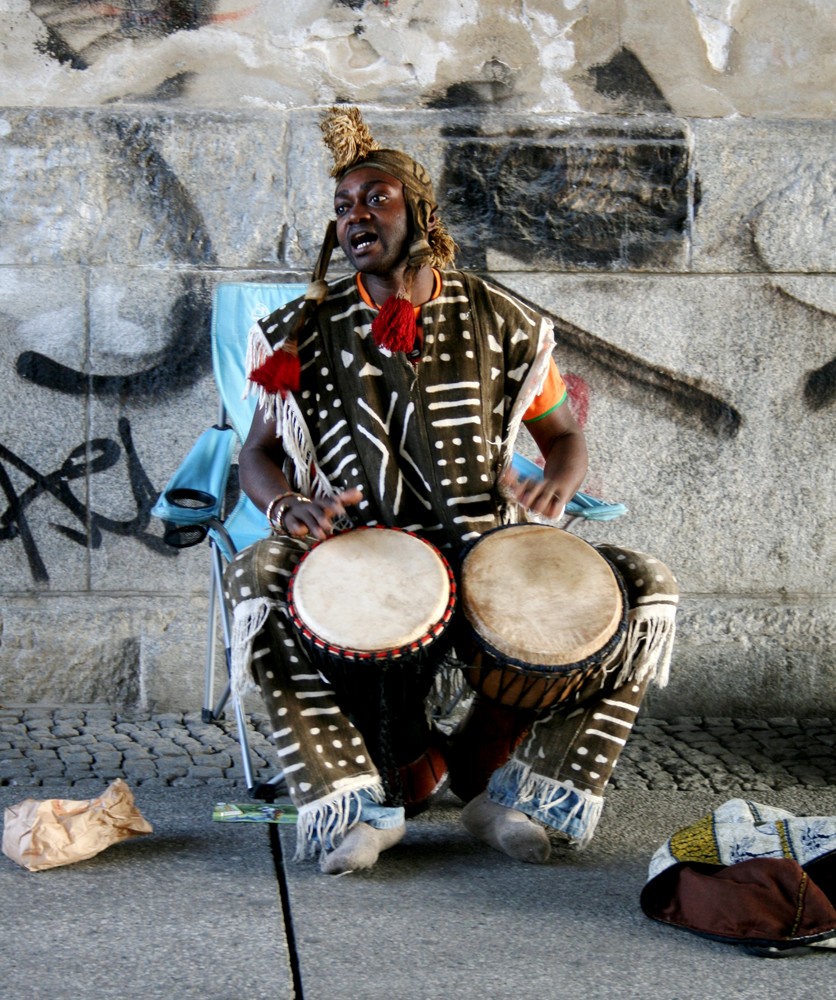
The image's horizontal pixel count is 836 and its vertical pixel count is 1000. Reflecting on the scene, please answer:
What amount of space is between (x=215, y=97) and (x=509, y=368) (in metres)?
1.54

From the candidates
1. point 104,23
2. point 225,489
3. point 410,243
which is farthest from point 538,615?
point 104,23

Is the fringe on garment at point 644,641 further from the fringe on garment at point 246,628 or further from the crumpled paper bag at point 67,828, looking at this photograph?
the crumpled paper bag at point 67,828

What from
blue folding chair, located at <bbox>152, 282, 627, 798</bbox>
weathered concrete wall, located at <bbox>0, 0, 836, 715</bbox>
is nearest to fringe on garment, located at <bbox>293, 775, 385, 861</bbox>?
blue folding chair, located at <bbox>152, 282, 627, 798</bbox>

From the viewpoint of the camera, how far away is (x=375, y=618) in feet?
8.29

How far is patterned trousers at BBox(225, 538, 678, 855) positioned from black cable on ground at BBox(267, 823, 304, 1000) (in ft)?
0.23

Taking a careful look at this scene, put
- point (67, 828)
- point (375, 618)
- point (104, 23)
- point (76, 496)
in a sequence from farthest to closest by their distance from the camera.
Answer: point (76, 496), point (104, 23), point (67, 828), point (375, 618)

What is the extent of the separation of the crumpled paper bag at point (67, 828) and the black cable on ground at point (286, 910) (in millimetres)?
269

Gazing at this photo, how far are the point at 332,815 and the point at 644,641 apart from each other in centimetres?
71

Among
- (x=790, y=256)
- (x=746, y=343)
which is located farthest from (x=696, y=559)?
(x=790, y=256)

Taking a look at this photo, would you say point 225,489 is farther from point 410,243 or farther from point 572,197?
point 572,197

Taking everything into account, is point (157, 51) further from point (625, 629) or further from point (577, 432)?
point (625, 629)

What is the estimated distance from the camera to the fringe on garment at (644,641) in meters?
2.67

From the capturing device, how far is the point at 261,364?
9.62ft

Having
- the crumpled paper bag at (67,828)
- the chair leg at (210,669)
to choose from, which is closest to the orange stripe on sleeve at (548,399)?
the chair leg at (210,669)
